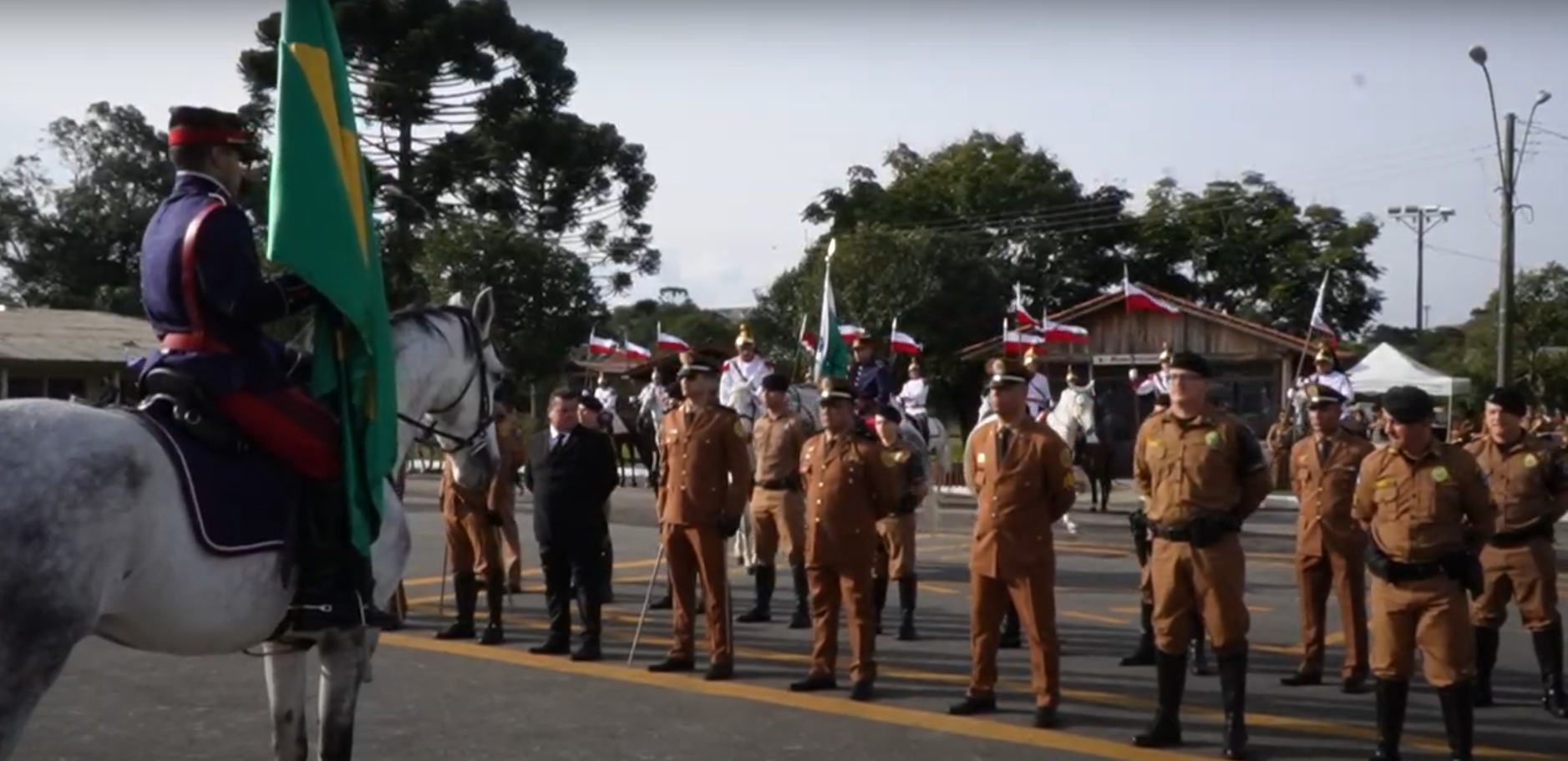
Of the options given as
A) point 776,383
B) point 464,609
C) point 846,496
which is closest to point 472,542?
point 464,609

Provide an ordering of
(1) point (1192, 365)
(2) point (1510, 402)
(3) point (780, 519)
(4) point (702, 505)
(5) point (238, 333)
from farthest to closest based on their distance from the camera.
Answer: (3) point (780, 519) → (4) point (702, 505) → (2) point (1510, 402) → (1) point (1192, 365) → (5) point (238, 333)

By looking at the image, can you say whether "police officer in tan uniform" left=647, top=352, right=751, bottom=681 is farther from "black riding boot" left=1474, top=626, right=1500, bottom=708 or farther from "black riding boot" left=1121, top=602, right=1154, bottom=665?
"black riding boot" left=1474, top=626, right=1500, bottom=708

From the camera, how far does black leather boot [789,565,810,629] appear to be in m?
13.3

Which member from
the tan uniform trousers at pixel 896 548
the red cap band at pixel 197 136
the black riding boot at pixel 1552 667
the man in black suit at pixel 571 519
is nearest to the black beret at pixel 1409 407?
the black riding boot at pixel 1552 667

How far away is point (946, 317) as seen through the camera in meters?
48.3

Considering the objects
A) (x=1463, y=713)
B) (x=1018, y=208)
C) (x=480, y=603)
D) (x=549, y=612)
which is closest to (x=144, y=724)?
(x=549, y=612)

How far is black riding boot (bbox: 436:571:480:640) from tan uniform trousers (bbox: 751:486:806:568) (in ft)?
7.47

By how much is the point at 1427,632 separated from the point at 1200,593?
1.11 m

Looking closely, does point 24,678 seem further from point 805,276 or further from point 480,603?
point 805,276

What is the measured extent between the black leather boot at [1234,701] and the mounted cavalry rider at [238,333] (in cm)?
453

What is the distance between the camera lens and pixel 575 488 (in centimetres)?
1189

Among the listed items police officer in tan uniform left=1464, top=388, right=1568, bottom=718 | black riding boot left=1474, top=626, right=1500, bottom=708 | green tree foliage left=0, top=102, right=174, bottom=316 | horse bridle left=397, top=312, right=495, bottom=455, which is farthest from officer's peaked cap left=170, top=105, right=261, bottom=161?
green tree foliage left=0, top=102, right=174, bottom=316

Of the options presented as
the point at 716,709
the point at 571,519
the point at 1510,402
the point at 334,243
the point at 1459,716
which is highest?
→ the point at 334,243

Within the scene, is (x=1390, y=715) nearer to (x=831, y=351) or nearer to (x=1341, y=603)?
(x=1341, y=603)
